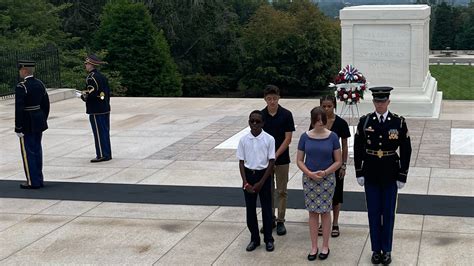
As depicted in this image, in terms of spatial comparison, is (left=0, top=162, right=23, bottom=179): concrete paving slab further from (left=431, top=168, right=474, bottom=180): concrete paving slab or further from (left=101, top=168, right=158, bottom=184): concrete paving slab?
(left=431, top=168, right=474, bottom=180): concrete paving slab

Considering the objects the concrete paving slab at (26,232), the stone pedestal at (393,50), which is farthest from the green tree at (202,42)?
the concrete paving slab at (26,232)

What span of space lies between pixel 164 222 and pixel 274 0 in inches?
2740

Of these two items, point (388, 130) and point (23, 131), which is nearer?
point (388, 130)

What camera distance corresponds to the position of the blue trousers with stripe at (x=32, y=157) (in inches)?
396

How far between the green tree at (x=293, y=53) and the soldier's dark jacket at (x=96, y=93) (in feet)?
132

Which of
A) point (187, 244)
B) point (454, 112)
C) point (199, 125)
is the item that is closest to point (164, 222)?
point (187, 244)

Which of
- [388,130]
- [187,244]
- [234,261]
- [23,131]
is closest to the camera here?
[388,130]

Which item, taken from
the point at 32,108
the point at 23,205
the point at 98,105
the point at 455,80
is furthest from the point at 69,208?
the point at 455,80

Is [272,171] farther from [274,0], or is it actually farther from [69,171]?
[274,0]

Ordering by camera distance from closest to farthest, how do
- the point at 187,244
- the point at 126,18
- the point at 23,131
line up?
1. the point at 187,244
2. the point at 23,131
3. the point at 126,18

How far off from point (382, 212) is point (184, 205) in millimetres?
3051

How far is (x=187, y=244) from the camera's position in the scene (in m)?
7.61

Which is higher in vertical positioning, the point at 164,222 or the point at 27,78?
the point at 27,78

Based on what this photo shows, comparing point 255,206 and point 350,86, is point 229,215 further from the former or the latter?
point 350,86
